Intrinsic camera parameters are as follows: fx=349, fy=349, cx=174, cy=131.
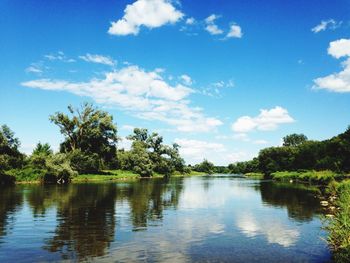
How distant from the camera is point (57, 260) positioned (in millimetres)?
15656

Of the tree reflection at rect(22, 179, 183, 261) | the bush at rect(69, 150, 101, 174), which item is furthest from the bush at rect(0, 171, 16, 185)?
the tree reflection at rect(22, 179, 183, 261)

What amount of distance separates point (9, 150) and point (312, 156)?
9072 centimetres

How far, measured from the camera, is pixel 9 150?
7688 centimetres

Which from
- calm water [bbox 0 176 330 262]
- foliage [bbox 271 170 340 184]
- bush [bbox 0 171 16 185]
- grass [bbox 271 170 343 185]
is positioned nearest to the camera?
calm water [bbox 0 176 330 262]

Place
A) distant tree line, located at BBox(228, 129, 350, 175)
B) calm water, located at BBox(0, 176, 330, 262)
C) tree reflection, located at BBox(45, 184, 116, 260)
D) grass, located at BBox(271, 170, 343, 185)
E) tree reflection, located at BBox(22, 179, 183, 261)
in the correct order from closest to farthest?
calm water, located at BBox(0, 176, 330, 262) < tree reflection, located at BBox(45, 184, 116, 260) < tree reflection, located at BBox(22, 179, 183, 261) < grass, located at BBox(271, 170, 343, 185) < distant tree line, located at BBox(228, 129, 350, 175)

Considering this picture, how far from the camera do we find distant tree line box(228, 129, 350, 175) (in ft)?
256

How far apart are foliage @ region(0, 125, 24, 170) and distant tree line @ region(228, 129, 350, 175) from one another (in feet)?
220

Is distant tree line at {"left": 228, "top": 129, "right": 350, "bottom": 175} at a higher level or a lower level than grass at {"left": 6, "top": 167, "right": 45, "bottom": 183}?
higher

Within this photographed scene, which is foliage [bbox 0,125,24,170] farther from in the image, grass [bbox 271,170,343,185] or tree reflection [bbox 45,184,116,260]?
grass [bbox 271,170,343,185]

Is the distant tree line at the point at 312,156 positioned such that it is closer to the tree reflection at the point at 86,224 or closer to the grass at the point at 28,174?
the tree reflection at the point at 86,224

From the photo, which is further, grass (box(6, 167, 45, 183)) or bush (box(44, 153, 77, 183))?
bush (box(44, 153, 77, 183))

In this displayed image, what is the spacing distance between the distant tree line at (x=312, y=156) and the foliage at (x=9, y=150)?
220 feet

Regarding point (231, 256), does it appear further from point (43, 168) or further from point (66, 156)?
point (66, 156)

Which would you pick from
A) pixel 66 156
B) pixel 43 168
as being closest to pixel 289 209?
pixel 43 168
